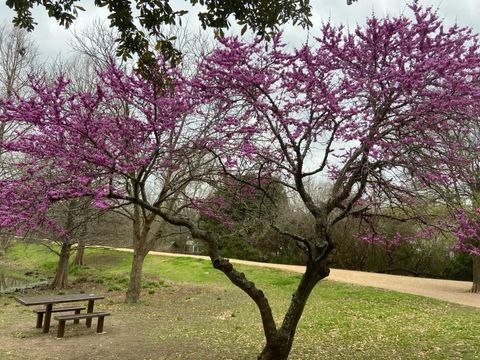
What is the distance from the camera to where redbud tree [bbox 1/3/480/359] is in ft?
18.8

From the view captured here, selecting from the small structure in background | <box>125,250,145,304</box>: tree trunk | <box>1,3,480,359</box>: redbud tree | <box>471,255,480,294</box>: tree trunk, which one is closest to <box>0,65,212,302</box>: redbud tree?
<box>1,3,480,359</box>: redbud tree

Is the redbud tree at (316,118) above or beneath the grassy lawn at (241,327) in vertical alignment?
above

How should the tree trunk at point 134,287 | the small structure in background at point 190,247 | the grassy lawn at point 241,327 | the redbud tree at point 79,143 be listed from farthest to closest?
the small structure in background at point 190,247, the tree trunk at point 134,287, the grassy lawn at point 241,327, the redbud tree at point 79,143

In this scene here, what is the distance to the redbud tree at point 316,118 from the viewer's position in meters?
5.74

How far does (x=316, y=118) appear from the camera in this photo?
249 inches

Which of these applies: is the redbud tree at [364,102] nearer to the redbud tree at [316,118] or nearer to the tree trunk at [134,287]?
the redbud tree at [316,118]

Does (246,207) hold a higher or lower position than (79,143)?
lower

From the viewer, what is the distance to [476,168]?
14203 millimetres

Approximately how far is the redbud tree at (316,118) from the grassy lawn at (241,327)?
182cm

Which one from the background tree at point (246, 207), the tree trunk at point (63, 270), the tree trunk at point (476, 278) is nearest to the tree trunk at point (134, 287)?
the background tree at point (246, 207)

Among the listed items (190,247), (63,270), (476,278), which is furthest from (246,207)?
(190,247)

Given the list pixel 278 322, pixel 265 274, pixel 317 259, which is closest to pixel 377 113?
pixel 317 259

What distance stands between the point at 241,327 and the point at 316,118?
453 centimetres

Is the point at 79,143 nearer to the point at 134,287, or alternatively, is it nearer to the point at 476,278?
the point at 134,287
